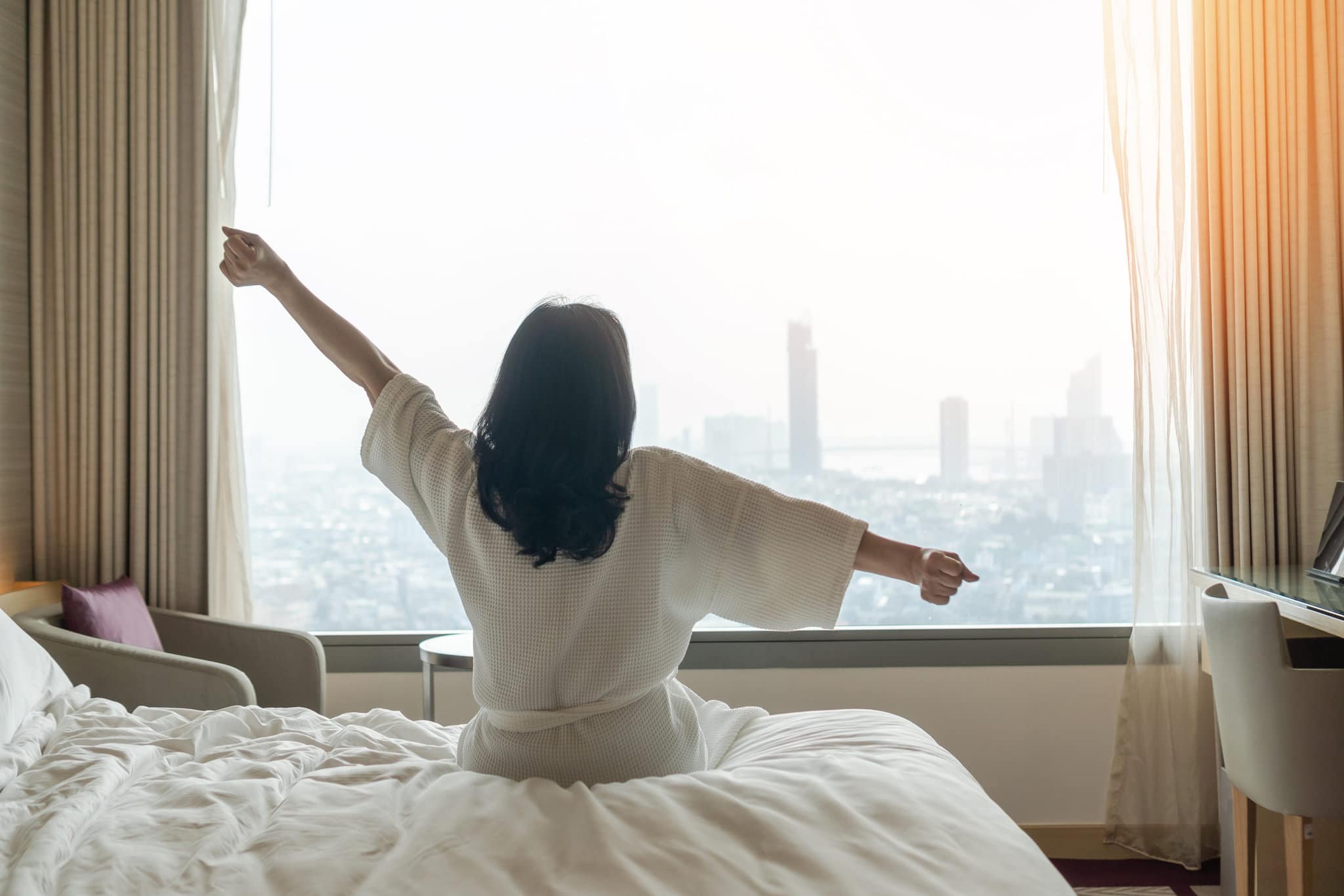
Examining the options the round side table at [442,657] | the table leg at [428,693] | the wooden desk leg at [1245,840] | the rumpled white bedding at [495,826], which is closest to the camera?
the rumpled white bedding at [495,826]

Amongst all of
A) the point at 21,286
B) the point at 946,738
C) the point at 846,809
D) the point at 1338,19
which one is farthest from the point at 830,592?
the point at 21,286

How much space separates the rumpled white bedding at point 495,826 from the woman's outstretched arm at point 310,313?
649 mm

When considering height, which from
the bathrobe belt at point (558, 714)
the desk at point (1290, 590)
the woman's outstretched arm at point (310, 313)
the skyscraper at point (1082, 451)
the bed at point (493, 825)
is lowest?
the bed at point (493, 825)

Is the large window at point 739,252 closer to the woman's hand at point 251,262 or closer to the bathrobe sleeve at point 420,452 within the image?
the woman's hand at point 251,262

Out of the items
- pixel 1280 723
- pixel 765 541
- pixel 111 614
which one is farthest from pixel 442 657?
pixel 1280 723

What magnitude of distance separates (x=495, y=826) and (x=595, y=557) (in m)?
0.40

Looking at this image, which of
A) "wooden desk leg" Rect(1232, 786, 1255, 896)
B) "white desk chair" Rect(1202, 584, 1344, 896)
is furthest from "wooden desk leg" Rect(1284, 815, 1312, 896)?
"wooden desk leg" Rect(1232, 786, 1255, 896)

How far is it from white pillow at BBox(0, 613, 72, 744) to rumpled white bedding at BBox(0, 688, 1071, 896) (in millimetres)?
158

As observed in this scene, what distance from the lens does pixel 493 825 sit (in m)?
1.22

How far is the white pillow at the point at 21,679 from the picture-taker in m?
1.80

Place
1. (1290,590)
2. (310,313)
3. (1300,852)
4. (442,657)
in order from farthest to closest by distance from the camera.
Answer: (442,657) → (1290,590) → (1300,852) → (310,313)

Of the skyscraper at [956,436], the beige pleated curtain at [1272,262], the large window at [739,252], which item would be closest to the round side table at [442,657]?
the large window at [739,252]

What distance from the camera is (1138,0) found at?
2.91 meters

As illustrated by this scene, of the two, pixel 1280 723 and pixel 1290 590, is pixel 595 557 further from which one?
pixel 1290 590
